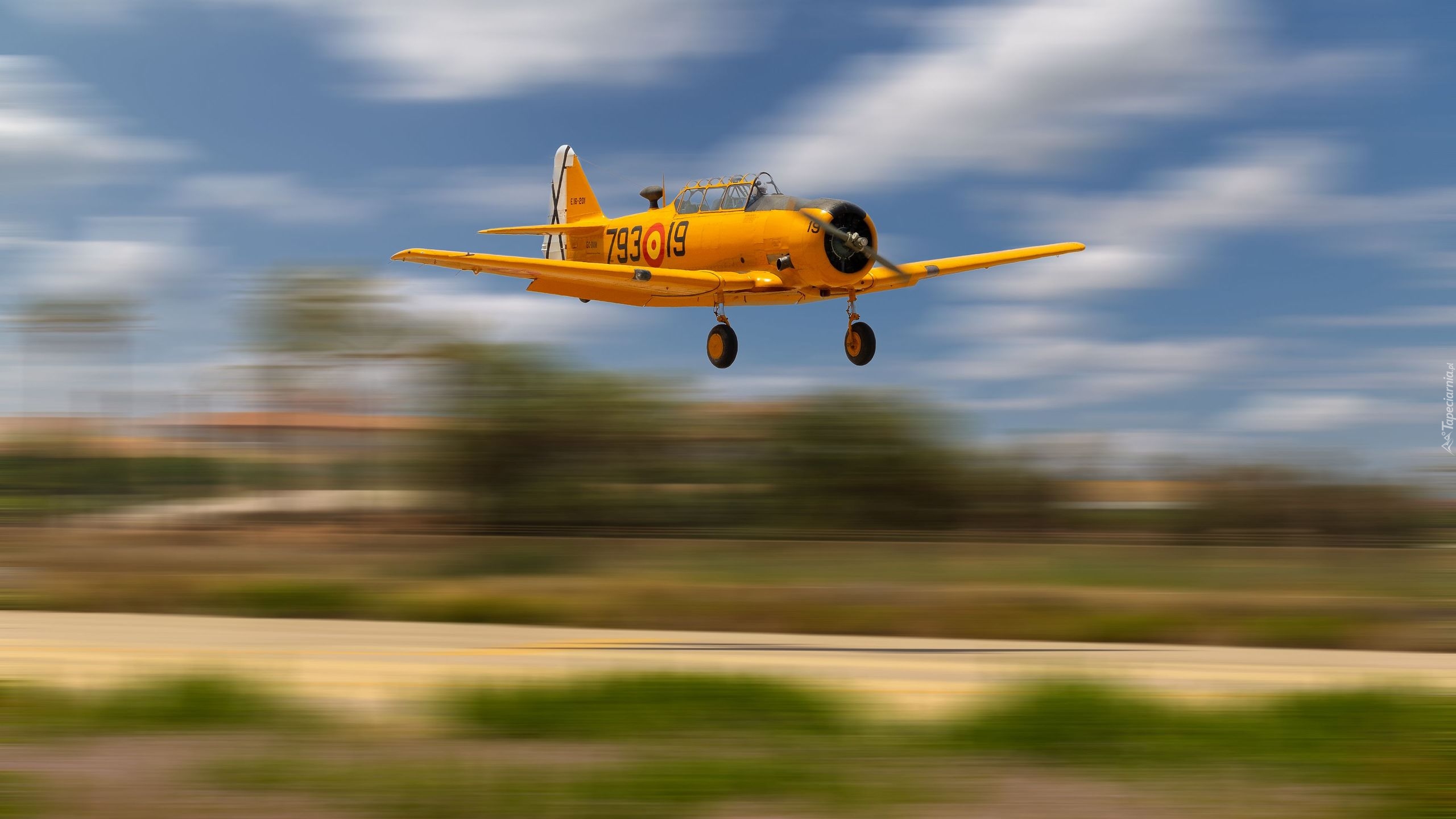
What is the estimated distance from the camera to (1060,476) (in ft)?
84.0

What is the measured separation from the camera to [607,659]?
14969 mm

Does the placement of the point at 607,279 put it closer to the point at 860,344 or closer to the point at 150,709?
the point at 860,344

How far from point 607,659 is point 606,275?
195 inches

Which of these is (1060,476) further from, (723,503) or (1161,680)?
(1161,680)

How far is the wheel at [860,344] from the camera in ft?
54.0

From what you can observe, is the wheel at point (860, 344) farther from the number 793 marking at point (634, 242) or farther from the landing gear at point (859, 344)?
the number 793 marking at point (634, 242)

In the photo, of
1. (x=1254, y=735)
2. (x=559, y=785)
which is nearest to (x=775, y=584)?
(x=1254, y=735)

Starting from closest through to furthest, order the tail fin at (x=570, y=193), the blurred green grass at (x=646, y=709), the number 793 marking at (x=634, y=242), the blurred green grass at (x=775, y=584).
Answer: the blurred green grass at (x=646, y=709) → the blurred green grass at (x=775, y=584) → the number 793 marking at (x=634, y=242) → the tail fin at (x=570, y=193)

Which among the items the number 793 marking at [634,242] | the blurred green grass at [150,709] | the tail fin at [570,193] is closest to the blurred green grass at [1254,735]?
the blurred green grass at [150,709]

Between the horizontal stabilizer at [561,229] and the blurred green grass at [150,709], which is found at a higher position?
the horizontal stabilizer at [561,229]

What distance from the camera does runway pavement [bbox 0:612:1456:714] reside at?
41.0 feet

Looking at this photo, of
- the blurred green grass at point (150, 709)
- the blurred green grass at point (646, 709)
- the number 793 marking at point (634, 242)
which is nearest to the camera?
the blurred green grass at point (646, 709)

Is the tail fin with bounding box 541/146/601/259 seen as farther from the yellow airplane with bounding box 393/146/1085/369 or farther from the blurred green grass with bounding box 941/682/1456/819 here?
the blurred green grass with bounding box 941/682/1456/819

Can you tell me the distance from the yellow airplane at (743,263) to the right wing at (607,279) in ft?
0.05
